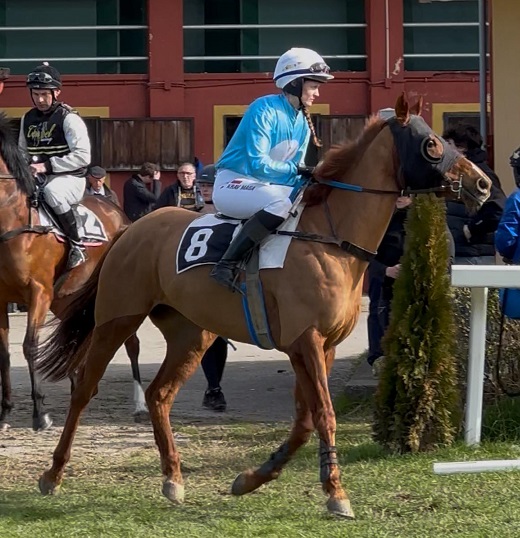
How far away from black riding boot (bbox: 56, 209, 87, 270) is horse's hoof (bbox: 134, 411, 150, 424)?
136cm

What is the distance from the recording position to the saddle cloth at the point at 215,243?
647 cm

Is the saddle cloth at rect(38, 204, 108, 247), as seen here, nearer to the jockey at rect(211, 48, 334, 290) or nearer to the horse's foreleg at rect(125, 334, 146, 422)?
the horse's foreleg at rect(125, 334, 146, 422)

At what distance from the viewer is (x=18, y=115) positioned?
66.6ft

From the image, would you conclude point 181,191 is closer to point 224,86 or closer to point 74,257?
point 74,257

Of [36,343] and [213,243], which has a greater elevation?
[213,243]

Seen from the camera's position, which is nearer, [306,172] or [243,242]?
[243,242]

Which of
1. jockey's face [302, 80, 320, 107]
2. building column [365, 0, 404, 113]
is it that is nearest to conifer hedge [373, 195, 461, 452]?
jockey's face [302, 80, 320, 107]

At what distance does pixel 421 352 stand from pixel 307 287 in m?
1.49

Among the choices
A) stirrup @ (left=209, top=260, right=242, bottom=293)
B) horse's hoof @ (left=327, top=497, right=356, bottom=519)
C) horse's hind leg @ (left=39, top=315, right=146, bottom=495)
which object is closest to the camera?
horse's hoof @ (left=327, top=497, right=356, bottom=519)

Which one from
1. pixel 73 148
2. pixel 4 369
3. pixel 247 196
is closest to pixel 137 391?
pixel 4 369

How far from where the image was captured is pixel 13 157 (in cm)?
959

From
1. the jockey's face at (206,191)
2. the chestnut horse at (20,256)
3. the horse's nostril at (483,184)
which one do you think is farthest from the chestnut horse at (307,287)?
the jockey's face at (206,191)

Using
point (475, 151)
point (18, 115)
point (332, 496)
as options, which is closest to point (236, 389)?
point (475, 151)

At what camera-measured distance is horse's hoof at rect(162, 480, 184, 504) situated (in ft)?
21.9
